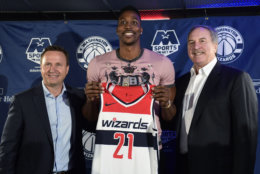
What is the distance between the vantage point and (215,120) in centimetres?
193

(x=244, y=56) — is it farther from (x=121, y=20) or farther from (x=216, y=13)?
(x=216, y=13)

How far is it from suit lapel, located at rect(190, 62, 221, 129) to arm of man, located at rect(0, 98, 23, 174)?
1.37m

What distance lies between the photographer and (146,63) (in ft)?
7.53

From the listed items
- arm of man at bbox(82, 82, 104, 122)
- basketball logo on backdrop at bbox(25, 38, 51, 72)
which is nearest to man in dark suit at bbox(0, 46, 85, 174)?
arm of man at bbox(82, 82, 104, 122)

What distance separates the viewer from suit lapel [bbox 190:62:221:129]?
6.45 feet

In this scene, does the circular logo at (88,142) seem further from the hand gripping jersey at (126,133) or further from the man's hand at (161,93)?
the man's hand at (161,93)

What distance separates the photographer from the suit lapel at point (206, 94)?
6.45ft

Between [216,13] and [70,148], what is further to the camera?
[216,13]

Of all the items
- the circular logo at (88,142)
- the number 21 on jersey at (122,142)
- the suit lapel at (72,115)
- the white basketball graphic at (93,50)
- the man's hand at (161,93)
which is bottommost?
the circular logo at (88,142)

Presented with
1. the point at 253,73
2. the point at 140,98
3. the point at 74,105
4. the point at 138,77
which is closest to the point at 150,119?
the point at 140,98

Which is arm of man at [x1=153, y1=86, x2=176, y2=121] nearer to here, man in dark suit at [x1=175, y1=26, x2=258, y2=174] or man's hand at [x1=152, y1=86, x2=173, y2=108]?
man's hand at [x1=152, y1=86, x2=173, y2=108]

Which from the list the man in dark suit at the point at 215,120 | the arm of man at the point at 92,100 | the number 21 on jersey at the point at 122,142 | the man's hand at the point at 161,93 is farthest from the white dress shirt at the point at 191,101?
the arm of man at the point at 92,100

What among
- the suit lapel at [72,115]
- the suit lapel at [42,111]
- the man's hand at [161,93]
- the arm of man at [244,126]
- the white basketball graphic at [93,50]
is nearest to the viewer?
the arm of man at [244,126]

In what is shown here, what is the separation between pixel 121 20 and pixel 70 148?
123 centimetres
